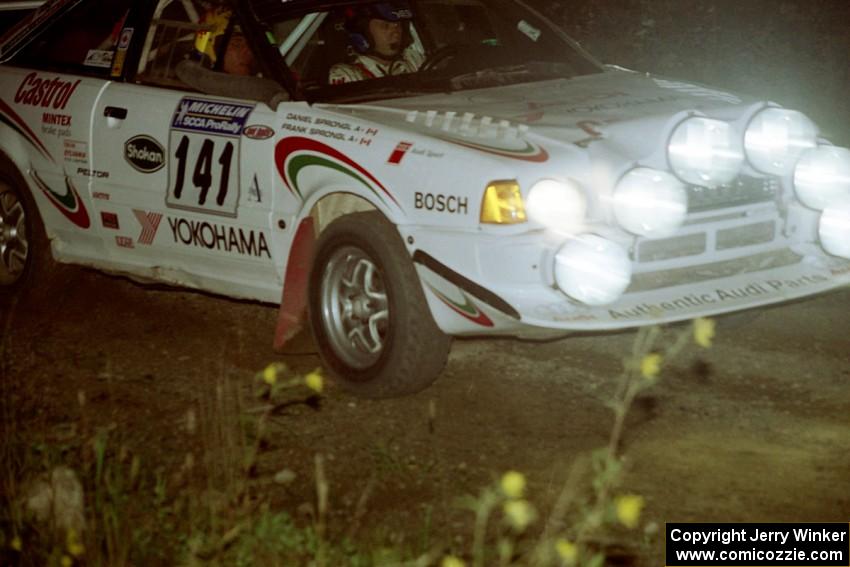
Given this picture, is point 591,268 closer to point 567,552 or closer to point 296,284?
point 296,284

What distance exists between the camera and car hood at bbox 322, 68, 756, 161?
521 centimetres

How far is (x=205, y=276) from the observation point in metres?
6.38

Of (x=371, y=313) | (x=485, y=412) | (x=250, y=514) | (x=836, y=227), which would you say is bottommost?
(x=485, y=412)

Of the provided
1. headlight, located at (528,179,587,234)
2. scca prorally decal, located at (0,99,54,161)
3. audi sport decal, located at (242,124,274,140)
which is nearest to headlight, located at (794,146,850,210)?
headlight, located at (528,179,587,234)

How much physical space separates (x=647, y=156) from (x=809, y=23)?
812 centimetres

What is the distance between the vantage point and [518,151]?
516cm

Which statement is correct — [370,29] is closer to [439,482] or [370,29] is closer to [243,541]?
[439,482]

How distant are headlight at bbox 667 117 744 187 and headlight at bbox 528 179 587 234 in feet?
1.25

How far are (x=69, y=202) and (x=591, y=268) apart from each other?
2914 mm

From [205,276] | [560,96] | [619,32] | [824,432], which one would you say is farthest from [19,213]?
[619,32]

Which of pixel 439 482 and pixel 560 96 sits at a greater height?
pixel 560 96

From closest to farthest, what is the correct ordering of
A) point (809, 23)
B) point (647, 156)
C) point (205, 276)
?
point (647, 156)
point (205, 276)
point (809, 23)

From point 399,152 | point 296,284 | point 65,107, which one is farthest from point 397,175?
point 65,107

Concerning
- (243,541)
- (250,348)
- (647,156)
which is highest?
(647,156)
